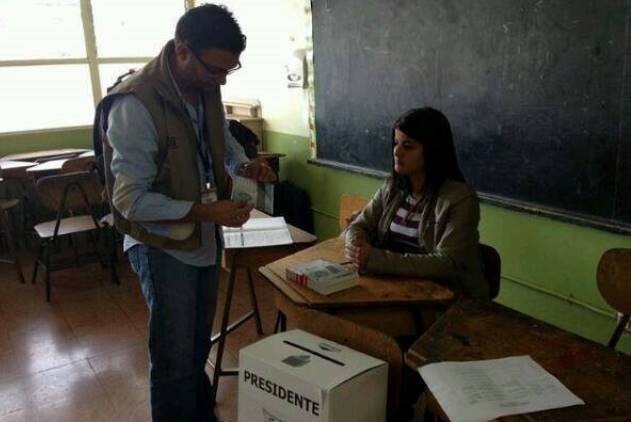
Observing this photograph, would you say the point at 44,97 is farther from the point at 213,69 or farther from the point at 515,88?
the point at 515,88

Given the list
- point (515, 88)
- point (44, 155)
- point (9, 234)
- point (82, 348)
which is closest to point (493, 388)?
point (515, 88)

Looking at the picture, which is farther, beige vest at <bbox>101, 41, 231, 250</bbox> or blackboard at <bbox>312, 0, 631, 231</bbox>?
blackboard at <bbox>312, 0, 631, 231</bbox>

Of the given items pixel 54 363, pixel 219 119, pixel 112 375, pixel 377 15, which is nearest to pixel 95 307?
pixel 54 363

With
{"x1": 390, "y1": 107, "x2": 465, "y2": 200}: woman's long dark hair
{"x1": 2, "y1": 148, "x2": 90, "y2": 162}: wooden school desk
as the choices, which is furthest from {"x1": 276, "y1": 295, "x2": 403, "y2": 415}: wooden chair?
{"x1": 2, "y1": 148, "x2": 90, "y2": 162}: wooden school desk

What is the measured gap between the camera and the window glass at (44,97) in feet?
15.3

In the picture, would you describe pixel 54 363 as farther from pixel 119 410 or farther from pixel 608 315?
pixel 608 315

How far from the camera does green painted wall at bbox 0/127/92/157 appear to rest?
462cm

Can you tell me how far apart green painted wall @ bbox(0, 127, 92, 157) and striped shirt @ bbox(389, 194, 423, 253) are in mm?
3840

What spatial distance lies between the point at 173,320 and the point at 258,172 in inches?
20.8

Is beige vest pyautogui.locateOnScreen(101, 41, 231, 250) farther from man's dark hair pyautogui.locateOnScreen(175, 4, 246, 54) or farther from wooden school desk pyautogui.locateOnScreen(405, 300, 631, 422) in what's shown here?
wooden school desk pyautogui.locateOnScreen(405, 300, 631, 422)

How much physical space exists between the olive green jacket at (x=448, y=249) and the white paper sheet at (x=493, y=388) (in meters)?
0.55

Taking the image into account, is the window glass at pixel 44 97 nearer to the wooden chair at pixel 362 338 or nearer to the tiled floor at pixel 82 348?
the tiled floor at pixel 82 348

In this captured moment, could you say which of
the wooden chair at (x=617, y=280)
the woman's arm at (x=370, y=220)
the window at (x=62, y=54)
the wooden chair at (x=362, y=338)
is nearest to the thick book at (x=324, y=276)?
the wooden chair at (x=362, y=338)

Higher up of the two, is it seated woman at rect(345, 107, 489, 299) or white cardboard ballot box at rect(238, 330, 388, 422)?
seated woman at rect(345, 107, 489, 299)
